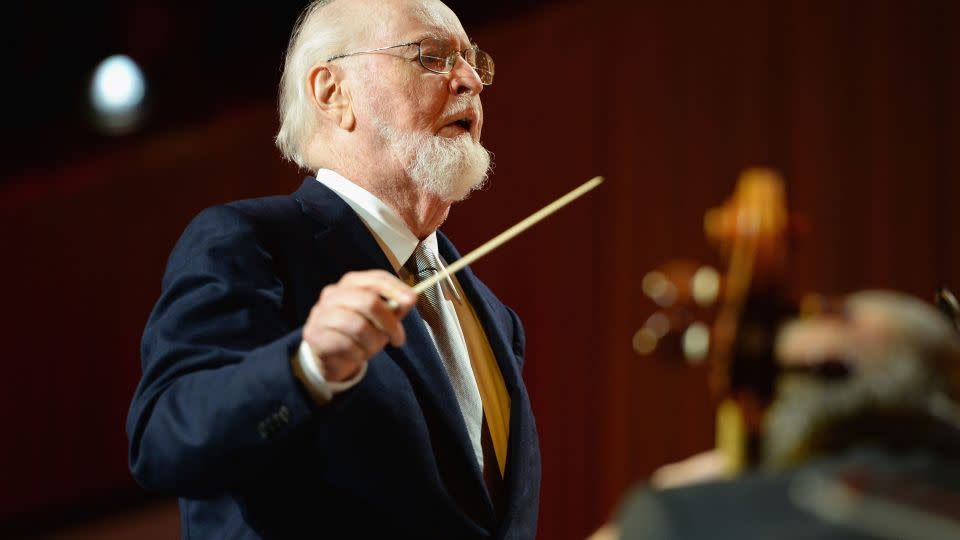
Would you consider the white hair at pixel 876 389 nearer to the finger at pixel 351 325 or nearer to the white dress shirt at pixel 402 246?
the finger at pixel 351 325

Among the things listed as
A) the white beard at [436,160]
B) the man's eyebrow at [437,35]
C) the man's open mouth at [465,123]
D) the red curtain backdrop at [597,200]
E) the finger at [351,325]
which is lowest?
the red curtain backdrop at [597,200]

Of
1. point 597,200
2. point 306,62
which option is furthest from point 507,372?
point 597,200

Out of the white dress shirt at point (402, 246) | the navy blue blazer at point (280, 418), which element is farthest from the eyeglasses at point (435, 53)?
the navy blue blazer at point (280, 418)

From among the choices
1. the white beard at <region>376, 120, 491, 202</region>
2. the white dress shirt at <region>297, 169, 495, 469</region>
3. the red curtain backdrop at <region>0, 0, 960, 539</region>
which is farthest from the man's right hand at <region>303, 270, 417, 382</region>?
the red curtain backdrop at <region>0, 0, 960, 539</region>

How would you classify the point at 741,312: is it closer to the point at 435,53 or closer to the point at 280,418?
the point at 280,418

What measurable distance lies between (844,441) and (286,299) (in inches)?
Answer: 36.6

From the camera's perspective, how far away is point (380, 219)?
66.4 inches

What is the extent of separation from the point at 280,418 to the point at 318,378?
6 centimetres

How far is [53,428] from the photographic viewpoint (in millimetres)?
3734

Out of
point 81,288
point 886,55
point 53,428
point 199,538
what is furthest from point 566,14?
point 199,538

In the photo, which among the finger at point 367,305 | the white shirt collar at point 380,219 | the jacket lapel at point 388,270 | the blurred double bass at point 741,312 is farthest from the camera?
the white shirt collar at point 380,219

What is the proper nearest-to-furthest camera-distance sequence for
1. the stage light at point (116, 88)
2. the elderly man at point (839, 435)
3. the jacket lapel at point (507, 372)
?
the elderly man at point (839, 435) < the jacket lapel at point (507, 372) < the stage light at point (116, 88)

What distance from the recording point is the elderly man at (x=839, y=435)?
61 cm

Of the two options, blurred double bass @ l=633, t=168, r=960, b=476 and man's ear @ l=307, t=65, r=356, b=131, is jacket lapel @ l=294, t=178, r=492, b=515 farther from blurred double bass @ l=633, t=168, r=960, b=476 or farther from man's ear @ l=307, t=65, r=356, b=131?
blurred double bass @ l=633, t=168, r=960, b=476
